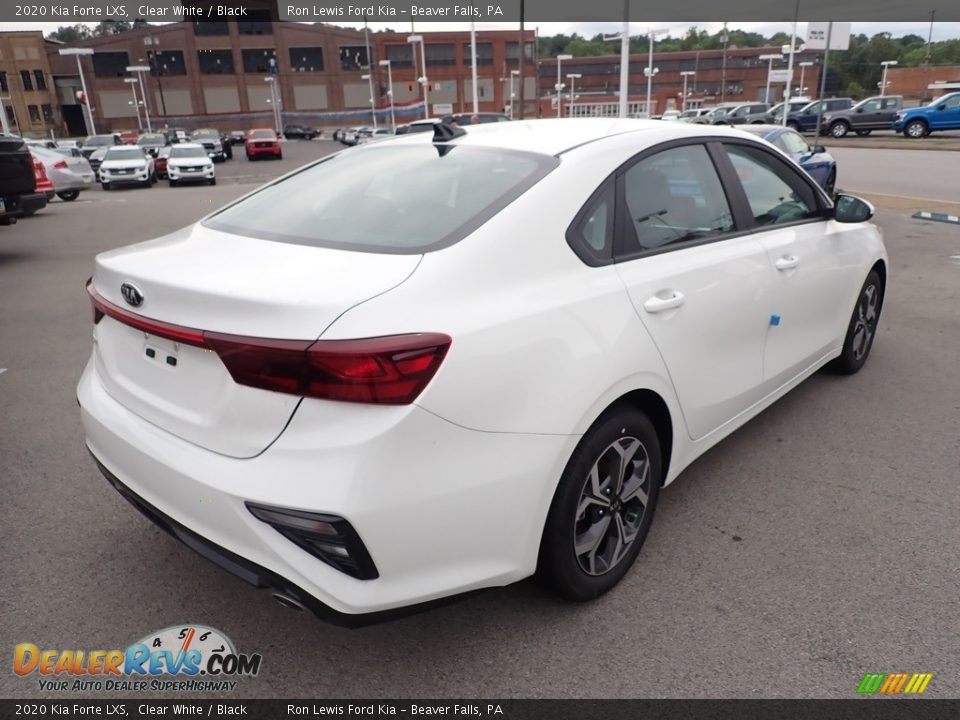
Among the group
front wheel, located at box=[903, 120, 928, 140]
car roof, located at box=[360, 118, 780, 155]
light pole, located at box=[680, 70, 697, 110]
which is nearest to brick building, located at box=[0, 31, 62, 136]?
light pole, located at box=[680, 70, 697, 110]

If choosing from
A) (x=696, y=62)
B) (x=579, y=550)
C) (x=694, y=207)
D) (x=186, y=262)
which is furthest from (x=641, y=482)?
(x=696, y=62)

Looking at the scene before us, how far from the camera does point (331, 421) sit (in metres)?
1.97

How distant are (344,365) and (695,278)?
5.41 ft

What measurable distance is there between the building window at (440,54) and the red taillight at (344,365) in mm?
94845

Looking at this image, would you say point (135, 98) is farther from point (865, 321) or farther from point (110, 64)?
point (865, 321)

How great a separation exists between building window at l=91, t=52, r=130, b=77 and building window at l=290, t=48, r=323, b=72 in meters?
18.1

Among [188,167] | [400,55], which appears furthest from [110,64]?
[188,167]

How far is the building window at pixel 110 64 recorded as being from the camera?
3216 inches

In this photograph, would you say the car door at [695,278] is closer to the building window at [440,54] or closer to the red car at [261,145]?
the red car at [261,145]

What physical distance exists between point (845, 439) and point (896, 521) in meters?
0.90

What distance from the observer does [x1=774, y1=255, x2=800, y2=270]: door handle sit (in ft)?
11.6

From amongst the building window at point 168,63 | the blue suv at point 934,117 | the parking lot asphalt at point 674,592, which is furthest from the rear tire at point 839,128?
the building window at point 168,63

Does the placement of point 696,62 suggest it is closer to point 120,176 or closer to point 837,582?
point 120,176

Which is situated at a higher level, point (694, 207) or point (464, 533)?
point (694, 207)
